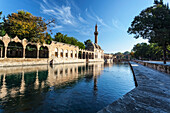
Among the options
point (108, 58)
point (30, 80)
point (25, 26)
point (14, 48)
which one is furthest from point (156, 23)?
point (108, 58)

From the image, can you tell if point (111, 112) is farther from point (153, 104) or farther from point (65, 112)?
point (65, 112)

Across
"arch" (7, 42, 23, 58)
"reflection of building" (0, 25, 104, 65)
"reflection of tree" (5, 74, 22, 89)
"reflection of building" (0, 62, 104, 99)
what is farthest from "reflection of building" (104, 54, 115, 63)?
"reflection of tree" (5, 74, 22, 89)

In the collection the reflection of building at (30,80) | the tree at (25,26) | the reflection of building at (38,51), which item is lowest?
the reflection of building at (30,80)

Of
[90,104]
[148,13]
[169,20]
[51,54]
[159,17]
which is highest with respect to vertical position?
[148,13]

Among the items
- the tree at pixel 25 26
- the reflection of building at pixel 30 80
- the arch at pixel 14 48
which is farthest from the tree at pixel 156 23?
the arch at pixel 14 48

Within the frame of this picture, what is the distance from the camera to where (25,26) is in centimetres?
2180

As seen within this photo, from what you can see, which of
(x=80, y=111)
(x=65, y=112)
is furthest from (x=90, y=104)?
(x=65, y=112)

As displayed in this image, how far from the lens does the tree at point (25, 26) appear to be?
2133 centimetres

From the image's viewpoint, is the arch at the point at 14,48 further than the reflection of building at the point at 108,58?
No

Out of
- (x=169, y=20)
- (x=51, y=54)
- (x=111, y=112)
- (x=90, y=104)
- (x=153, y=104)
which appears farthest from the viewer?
(x=51, y=54)

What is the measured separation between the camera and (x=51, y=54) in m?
29.9

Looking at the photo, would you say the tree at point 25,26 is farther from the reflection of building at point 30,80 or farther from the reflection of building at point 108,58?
the reflection of building at point 108,58

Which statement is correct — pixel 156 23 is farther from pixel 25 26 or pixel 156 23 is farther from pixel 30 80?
pixel 25 26

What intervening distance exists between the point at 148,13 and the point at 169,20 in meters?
4.07
